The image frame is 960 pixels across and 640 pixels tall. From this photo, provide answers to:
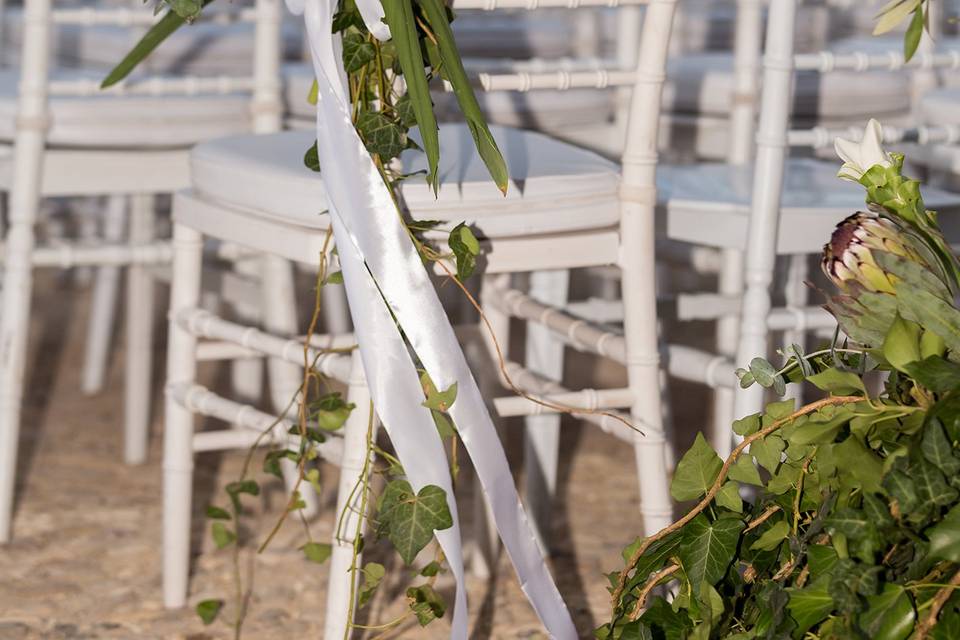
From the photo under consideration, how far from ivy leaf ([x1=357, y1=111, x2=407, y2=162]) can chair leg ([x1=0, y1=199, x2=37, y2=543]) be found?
2.56 feet

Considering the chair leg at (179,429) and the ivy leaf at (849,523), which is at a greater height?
the ivy leaf at (849,523)

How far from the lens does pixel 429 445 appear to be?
1122mm

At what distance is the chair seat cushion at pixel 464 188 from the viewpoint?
123cm

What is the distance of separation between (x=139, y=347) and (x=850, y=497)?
1476 millimetres

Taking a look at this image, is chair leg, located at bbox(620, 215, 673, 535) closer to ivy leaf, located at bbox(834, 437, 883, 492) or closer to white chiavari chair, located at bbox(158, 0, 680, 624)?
white chiavari chair, located at bbox(158, 0, 680, 624)

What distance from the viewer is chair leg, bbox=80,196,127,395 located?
7.97 ft

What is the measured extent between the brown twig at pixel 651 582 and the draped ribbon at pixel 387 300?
Answer: 0.65 feet

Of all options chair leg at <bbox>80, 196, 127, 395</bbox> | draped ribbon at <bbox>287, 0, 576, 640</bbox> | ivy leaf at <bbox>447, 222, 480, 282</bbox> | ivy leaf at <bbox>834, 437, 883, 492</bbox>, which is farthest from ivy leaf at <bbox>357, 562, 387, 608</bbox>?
chair leg at <bbox>80, 196, 127, 395</bbox>

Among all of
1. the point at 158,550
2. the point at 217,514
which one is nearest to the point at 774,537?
the point at 217,514

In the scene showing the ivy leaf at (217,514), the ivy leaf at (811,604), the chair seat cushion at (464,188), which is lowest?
the ivy leaf at (217,514)

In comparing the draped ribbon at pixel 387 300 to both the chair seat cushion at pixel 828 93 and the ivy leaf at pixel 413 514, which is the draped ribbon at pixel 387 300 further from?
the chair seat cushion at pixel 828 93

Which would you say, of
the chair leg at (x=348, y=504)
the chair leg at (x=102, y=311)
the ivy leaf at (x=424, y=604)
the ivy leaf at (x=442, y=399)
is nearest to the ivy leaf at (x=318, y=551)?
the chair leg at (x=348, y=504)

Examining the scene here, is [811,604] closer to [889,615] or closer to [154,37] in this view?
[889,615]

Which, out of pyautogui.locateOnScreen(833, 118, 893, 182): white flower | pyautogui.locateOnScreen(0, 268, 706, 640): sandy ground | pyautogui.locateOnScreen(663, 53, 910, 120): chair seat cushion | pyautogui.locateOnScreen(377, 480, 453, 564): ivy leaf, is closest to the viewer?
pyautogui.locateOnScreen(833, 118, 893, 182): white flower
